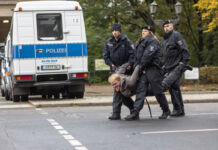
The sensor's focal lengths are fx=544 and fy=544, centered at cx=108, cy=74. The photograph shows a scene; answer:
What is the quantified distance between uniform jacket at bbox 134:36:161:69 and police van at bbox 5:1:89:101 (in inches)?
250

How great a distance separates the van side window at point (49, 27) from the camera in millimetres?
16266

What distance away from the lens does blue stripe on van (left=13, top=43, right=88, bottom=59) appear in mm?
16031

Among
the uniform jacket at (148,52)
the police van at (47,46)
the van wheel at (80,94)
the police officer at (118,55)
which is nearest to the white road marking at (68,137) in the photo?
the police officer at (118,55)

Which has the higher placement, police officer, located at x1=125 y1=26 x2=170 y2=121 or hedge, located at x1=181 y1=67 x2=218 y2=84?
police officer, located at x1=125 y1=26 x2=170 y2=121

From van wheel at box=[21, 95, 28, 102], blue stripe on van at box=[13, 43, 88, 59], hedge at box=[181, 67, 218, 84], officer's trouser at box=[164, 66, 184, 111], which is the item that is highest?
blue stripe on van at box=[13, 43, 88, 59]

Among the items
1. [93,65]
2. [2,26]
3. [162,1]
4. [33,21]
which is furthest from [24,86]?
[2,26]

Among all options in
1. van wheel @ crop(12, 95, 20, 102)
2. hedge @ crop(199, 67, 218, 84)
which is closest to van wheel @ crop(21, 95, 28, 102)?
van wheel @ crop(12, 95, 20, 102)

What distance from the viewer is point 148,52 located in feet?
32.9

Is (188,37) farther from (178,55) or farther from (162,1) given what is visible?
(178,55)

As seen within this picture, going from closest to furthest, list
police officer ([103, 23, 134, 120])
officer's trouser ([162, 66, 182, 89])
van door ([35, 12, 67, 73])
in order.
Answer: police officer ([103, 23, 134, 120])
officer's trouser ([162, 66, 182, 89])
van door ([35, 12, 67, 73])

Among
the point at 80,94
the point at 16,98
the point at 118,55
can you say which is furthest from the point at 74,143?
the point at 16,98

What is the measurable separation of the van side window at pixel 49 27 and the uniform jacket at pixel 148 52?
6558 mm

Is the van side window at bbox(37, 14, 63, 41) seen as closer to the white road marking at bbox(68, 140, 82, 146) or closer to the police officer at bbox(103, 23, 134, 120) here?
the police officer at bbox(103, 23, 134, 120)

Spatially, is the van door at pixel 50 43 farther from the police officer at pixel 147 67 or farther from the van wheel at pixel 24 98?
the police officer at pixel 147 67
